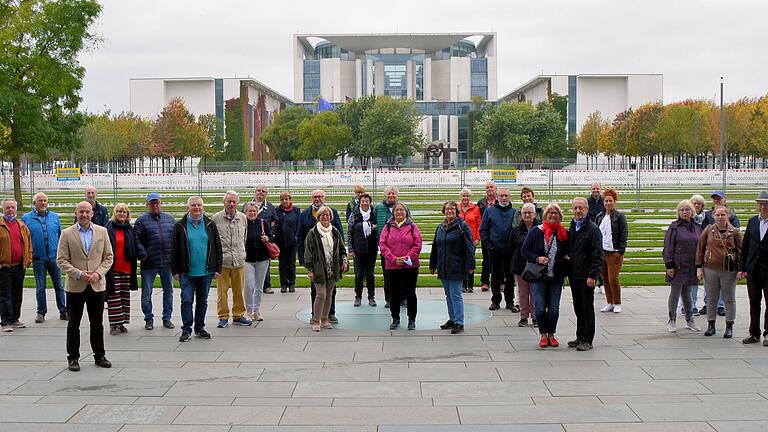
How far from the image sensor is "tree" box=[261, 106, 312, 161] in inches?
3516

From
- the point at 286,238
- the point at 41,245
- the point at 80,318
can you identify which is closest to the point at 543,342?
the point at 80,318

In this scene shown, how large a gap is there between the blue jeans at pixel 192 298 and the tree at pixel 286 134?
A: 77.7 meters

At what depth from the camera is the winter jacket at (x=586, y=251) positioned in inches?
396

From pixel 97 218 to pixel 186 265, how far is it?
3.30 metres

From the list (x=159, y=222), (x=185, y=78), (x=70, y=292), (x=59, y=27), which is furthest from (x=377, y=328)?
(x=185, y=78)

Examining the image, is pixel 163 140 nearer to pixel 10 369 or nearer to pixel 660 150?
pixel 660 150

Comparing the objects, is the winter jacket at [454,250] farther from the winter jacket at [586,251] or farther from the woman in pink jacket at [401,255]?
the winter jacket at [586,251]

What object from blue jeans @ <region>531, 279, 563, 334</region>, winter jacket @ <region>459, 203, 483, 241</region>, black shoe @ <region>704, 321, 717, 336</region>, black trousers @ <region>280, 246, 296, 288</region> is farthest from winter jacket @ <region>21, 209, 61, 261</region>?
black shoe @ <region>704, 321, 717, 336</region>

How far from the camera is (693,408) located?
24.6 feet

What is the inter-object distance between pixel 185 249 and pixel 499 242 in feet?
15.4

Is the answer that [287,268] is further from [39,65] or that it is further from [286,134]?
[286,134]

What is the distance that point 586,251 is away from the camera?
1012cm

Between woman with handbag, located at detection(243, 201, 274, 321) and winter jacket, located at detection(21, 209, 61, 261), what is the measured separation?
2.63 m

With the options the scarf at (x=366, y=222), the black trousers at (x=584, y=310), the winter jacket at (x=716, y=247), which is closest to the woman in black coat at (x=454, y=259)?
the black trousers at (x=584, y=310)
